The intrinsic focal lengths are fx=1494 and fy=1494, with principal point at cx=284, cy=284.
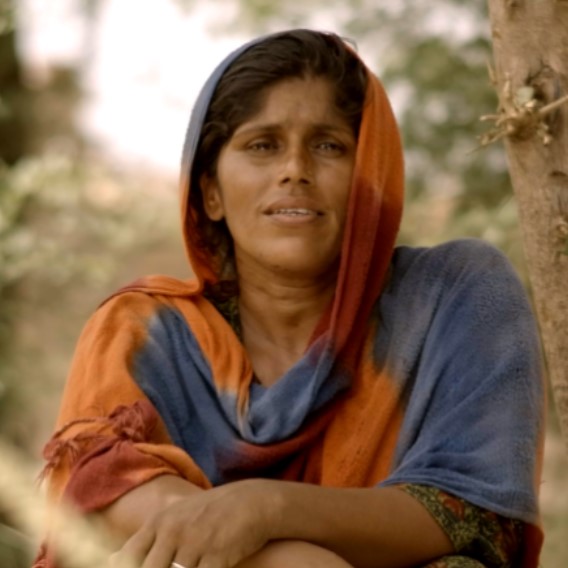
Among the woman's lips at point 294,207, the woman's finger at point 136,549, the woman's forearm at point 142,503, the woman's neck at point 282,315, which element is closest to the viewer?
the woman's finger at point 136,549

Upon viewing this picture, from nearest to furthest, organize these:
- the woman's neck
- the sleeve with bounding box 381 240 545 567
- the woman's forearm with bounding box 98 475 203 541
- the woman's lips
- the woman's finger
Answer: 1. the woman's finger
2. the woman's forearm with bounding box 98 475 203 541
3. the sleeve with bounding box 381 240 545 567
4. the woman's lips
5. the woman's neck

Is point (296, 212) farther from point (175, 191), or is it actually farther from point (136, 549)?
point (175, 191)

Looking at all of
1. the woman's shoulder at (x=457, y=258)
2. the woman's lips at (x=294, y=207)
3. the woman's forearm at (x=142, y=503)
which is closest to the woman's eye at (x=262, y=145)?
the woman's lips at (x=294, y=207)

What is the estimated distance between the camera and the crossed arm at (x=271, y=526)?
9.04 ft

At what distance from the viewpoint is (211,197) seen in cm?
343

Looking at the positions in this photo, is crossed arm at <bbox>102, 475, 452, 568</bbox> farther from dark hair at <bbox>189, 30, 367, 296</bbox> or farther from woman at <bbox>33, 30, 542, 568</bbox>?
dark hair at <bbox>189, 30, 367, 296</bbox>

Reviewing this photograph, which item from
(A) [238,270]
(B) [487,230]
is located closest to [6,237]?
(B) [487,230]

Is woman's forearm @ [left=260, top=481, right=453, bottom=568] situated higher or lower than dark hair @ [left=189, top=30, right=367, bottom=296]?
lower

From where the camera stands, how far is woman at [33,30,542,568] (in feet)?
9.66

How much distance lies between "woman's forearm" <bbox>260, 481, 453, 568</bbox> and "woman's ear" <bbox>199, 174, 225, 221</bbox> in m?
0.80

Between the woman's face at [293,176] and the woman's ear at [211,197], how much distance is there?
12 cm

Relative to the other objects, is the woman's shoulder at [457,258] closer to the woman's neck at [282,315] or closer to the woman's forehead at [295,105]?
the woman's neck at [282,315]

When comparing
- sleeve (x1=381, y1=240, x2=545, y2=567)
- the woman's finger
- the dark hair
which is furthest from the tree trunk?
the woman's finger

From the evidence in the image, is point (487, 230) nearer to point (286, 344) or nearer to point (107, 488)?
point (286, 344)
